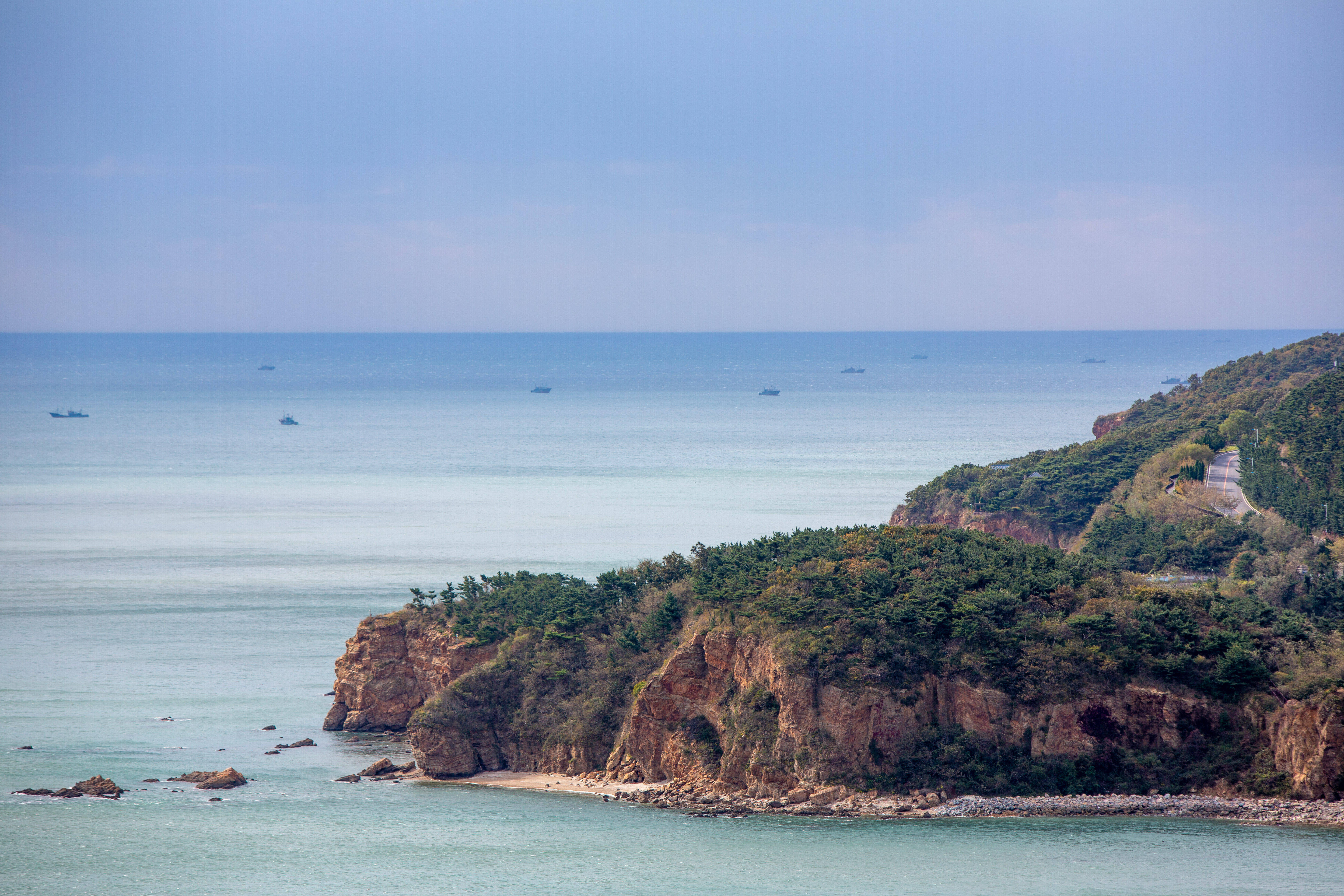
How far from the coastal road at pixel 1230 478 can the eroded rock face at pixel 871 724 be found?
38669 millimetres

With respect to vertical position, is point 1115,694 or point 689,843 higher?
point 1115,694

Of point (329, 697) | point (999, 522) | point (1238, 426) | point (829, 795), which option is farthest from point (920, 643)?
point (1238, 426)

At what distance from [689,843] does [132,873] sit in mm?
16228

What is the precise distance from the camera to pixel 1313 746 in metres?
43.0

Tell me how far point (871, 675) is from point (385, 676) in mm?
20987

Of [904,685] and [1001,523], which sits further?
[1001,523]

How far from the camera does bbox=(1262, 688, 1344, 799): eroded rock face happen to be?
42.6m

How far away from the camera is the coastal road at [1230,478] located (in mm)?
84250

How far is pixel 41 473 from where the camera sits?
436ft

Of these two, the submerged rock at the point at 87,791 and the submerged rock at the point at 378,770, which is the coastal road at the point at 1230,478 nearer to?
the submerged rock at the point at 378,770

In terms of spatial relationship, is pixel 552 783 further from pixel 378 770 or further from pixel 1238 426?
pixel 1238 426

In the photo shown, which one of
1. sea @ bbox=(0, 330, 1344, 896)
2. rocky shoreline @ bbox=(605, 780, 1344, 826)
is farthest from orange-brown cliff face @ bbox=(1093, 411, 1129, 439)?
rocky shoreline @ bbox=(605, 780, 1344, 826)

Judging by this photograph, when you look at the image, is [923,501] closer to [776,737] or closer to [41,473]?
[776,737]

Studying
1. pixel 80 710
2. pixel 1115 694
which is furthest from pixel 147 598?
pixel 1115 694
